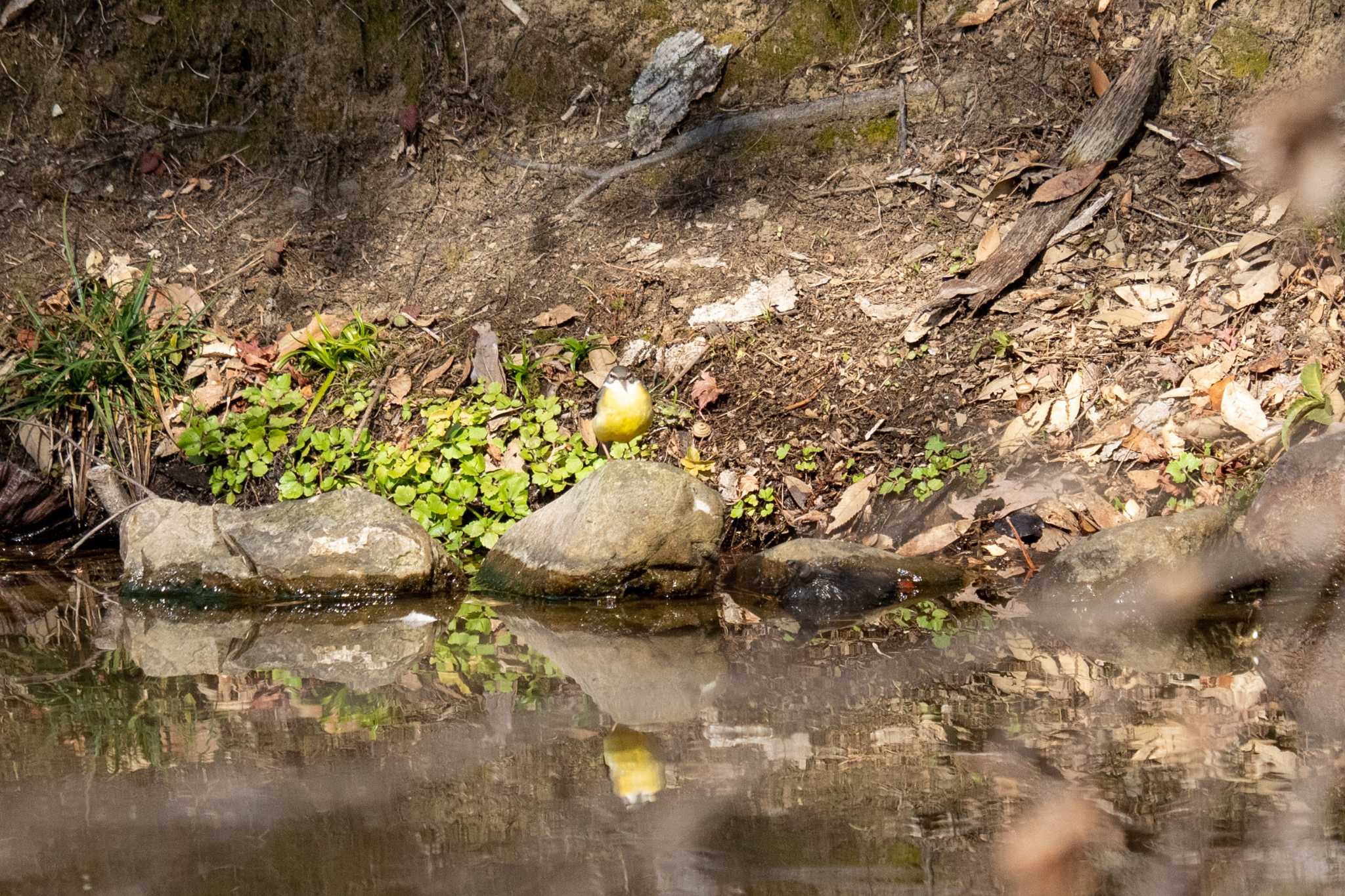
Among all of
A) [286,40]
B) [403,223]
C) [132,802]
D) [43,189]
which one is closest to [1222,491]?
[132,802]

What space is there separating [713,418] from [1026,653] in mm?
2034

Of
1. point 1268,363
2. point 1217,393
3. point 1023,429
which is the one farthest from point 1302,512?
point 1023,429

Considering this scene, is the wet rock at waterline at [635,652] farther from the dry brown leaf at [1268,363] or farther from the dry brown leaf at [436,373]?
the dry brown leaf at [1268,363]

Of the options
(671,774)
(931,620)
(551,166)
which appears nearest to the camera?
(671,774)

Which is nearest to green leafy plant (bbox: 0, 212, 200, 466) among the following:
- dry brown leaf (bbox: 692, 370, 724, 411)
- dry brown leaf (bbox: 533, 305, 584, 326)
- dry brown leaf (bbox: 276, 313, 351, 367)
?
dry brown leaf (bbox: 276, 313, 351, 367)

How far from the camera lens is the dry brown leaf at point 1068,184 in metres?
5.31

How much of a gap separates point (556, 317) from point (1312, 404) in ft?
10.9

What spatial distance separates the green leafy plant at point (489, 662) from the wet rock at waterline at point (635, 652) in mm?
55

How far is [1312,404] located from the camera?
417cm

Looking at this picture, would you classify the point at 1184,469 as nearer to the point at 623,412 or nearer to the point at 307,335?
the point at 623,412

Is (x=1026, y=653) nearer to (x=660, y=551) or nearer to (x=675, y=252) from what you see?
(x=660, y=551)

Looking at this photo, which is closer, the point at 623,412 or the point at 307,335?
the point at 623,412

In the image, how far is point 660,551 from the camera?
171 inches

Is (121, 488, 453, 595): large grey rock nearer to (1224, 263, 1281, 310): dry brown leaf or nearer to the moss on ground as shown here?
(1224, 263, 1281, 310): dry brown leaf
